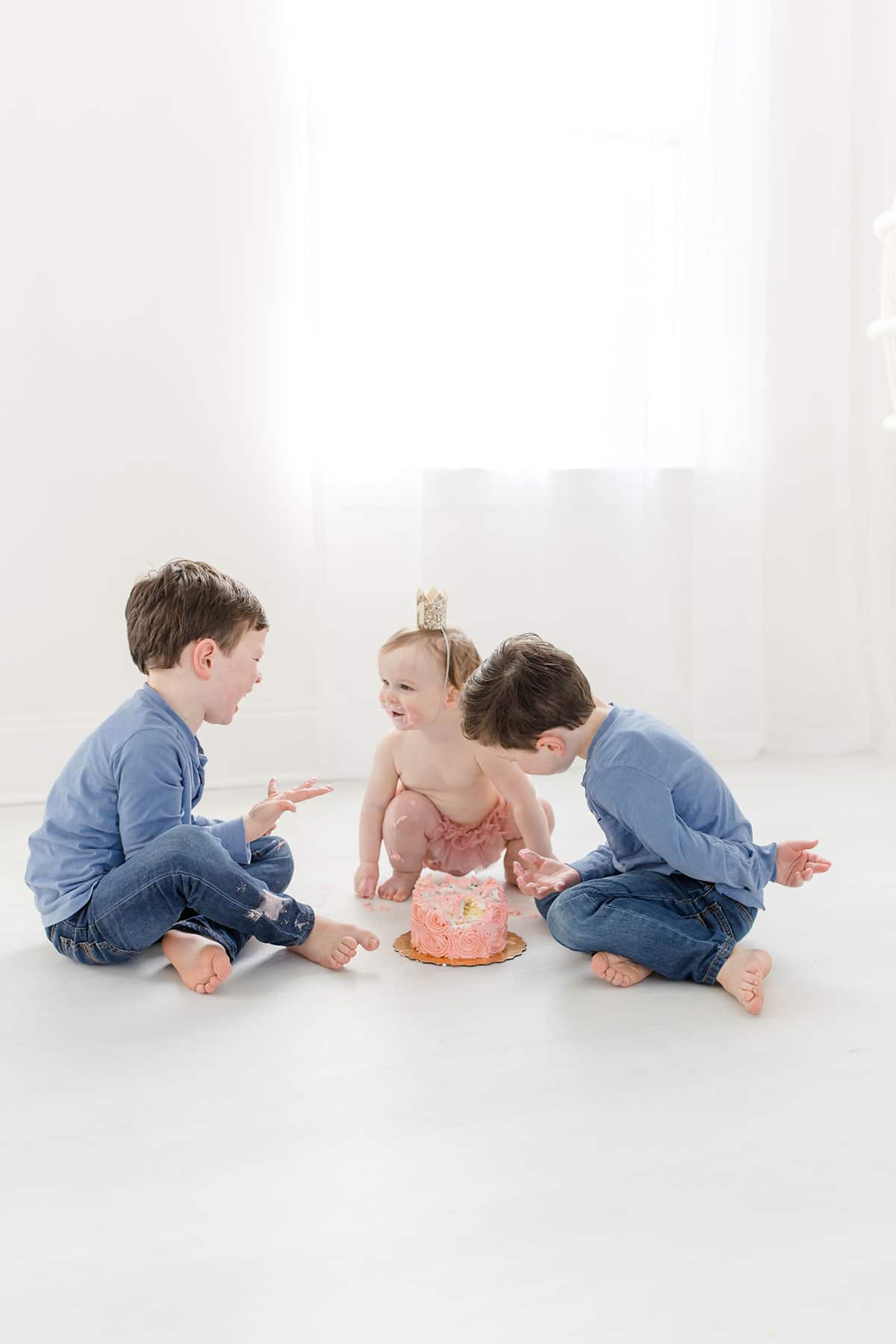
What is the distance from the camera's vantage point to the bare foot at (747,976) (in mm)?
1359

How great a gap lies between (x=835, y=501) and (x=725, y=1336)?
2472mm

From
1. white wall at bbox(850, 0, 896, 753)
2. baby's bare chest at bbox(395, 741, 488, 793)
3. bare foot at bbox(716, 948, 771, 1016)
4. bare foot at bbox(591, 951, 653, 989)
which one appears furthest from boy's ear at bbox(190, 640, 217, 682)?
white wall at bbox(850, 0, 896, 753)

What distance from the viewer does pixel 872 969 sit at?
151 cm

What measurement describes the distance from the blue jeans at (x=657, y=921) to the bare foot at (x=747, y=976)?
0.05ft

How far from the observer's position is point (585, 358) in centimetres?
279

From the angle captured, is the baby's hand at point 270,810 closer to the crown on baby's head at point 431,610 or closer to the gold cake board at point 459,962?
the gold cake board at point 459,962

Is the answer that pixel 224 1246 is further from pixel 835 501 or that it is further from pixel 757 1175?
pixel 835 501

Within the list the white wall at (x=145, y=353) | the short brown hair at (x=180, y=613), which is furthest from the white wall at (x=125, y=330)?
the short brown hair at (x=180, y=613)

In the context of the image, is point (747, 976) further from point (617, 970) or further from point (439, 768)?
point (439, 768)

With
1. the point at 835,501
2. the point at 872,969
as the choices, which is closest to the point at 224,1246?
the point at 872,969

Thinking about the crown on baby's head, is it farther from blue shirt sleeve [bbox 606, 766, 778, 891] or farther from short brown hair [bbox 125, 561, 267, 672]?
blue shirt sleeve [bbox 606, 766, 778, 891]

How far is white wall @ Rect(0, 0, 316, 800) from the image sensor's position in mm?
2455

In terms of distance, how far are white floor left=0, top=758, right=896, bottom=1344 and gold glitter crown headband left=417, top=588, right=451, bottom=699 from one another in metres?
0.41

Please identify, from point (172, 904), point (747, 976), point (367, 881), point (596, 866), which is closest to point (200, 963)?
point (172, 904)
